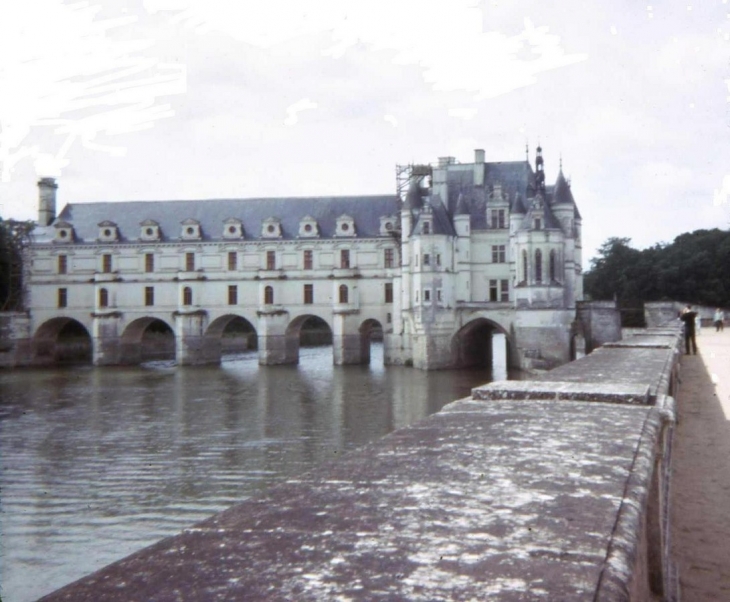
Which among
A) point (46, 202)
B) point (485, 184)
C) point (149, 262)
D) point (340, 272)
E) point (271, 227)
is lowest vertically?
point (340, 272)

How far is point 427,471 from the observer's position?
10.7ft

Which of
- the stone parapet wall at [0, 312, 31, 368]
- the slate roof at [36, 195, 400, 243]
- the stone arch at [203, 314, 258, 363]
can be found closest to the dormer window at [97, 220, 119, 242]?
the slate roof at [36, 195, 400, 243]

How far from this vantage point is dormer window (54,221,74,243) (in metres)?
52.1

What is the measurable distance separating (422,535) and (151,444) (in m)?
19.5

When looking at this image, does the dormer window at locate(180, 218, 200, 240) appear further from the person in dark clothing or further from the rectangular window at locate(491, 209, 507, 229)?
the person in dark clothing

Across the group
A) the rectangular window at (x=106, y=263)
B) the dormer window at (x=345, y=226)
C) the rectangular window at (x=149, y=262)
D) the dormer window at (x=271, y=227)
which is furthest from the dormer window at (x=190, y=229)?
the dormer window at (x=345, y=226)

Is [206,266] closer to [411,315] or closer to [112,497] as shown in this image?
[411,315]

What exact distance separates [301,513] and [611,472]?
1358 millimetres

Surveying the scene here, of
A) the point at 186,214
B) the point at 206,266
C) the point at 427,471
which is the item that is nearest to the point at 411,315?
the point at 206,266

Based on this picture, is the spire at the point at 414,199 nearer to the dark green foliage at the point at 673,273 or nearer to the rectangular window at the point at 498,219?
the rectangular window at the point at 498,219

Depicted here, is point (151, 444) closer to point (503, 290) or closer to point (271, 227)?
point (503, 290)

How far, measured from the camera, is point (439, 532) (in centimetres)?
240

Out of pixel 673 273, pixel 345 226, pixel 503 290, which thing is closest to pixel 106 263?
pixel 345 226

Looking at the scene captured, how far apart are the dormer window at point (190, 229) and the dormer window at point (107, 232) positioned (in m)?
4.57
